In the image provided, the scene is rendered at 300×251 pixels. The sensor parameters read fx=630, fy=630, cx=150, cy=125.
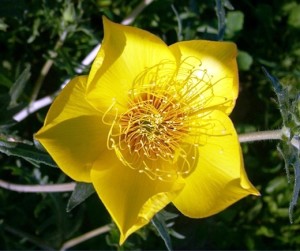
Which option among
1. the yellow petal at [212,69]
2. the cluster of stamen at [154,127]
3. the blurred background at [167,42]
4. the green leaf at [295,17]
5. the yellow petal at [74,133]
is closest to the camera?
the yellow petal at [74,133]

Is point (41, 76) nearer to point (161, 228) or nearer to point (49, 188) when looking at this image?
point (49, 188)

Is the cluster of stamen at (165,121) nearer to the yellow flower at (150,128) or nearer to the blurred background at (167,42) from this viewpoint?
the yellow flower at (150,128)

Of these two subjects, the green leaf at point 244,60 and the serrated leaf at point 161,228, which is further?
the green leaf at point 244,60

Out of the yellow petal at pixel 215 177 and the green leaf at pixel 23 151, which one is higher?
the green leaf at pixel 23 151

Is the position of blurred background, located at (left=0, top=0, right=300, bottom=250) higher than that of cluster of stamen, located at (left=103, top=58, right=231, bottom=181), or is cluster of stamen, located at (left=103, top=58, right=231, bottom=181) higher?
cluster of stamen, located at (left=103, top=58, right=231, bottom=181)

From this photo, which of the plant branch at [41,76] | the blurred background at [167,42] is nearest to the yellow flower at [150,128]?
the blurred background at [167,42]

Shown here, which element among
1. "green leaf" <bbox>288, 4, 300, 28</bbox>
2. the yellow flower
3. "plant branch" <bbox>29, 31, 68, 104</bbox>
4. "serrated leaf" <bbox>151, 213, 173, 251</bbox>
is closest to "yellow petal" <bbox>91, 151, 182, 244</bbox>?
the yellow flower

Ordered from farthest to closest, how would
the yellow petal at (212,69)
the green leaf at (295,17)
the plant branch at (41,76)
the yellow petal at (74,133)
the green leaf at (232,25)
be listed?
1. the green leaf at (295,17)
2. the green leaf at (232,25)
3. the plant branch at (41,76)
4. the yellow petal at (212,69)
5. the yellow petal at (74,133)

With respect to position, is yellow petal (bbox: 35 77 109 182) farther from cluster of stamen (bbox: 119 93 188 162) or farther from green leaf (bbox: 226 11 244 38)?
→ green leaf (bbox: 226 11 244 38)

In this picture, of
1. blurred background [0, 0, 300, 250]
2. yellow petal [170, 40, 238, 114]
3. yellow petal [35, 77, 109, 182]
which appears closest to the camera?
yellow petal [35, 77, 109, 182]
